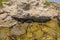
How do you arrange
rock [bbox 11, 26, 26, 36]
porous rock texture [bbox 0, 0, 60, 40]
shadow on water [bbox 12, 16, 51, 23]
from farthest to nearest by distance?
shadow on water [bbox 12, 16, 51, 23] < porous rock texture [bbox 0, 0, 60, 40] < rock [bbox 11, 26, 26, 36]

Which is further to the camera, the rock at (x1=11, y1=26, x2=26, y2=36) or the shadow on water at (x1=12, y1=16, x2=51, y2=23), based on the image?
the shadow on water at (x1=12, y1=16, x2=51, y2=23)

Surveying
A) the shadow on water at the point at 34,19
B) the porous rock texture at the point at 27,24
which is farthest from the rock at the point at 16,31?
the shadow on water at the point at 34,19

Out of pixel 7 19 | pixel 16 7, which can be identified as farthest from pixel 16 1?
pixel 7 19

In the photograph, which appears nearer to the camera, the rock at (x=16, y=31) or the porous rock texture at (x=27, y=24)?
the rock at (x=16, y=31)

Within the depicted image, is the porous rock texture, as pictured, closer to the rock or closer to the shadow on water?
the rock

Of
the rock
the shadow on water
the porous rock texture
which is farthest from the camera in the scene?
the shadow on water

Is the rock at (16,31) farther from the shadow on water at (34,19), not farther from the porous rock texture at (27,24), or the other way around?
the shadow on water at (34,19)

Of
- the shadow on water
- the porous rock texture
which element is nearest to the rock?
the porous rock texture

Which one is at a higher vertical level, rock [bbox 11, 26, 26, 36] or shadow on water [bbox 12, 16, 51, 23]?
shadow on water [bbox 12, 16, 51, 23]
